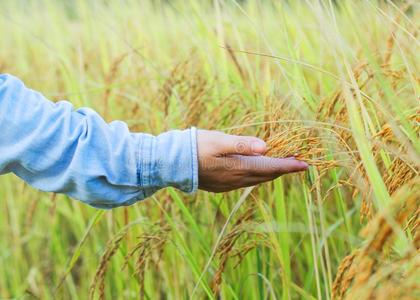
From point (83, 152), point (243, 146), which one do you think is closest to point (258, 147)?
point (243, 146)

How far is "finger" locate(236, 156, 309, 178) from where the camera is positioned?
1.17 metres

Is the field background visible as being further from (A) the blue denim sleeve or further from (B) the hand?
(A) the blue denim sleeve

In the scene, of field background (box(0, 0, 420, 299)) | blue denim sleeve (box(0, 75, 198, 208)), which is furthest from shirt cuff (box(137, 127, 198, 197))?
field background (box(0, 0, 420, 299))

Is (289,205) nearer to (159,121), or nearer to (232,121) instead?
(232,121)

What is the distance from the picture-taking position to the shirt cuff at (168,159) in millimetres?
1188

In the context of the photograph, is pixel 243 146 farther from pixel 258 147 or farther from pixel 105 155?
pixel 105 155

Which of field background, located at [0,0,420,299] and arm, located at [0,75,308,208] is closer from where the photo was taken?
field background, located at [0,0,420,299]

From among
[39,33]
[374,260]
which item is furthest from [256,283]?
[39,33]

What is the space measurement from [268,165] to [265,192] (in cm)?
68

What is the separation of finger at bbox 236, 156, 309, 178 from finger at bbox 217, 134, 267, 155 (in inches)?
0.7

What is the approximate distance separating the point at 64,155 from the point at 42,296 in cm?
119

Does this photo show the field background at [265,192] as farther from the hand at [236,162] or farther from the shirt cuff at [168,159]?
the shirt cuff at [168,159]

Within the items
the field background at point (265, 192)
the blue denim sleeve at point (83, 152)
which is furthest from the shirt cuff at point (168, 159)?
the field background at point (265, 192)

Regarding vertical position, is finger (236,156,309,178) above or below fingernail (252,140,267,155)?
below
